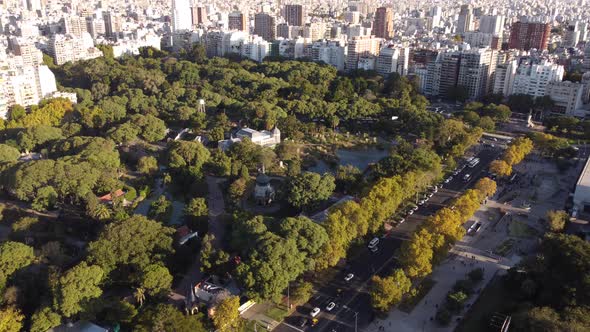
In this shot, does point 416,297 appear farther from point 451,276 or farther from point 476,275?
point 476,275

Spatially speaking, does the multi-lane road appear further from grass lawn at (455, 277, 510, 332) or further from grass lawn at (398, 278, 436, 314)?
grass lawn at (455, 277, 510, 332)

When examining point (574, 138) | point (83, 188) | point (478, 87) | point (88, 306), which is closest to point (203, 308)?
point (88, 306)

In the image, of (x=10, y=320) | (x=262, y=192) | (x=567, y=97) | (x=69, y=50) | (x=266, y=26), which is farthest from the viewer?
(x=266, y=26)

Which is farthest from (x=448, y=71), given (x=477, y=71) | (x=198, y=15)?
(x=198, y=15)

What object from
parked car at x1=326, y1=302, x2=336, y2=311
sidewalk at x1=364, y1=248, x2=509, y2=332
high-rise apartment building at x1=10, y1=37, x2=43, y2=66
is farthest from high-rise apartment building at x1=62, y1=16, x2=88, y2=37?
sidewalk at x1=364, y1=248, x2=509, y2=332

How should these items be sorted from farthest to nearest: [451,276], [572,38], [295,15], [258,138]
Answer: [295,15] < [572,38] < [258,138] < [451,276]
